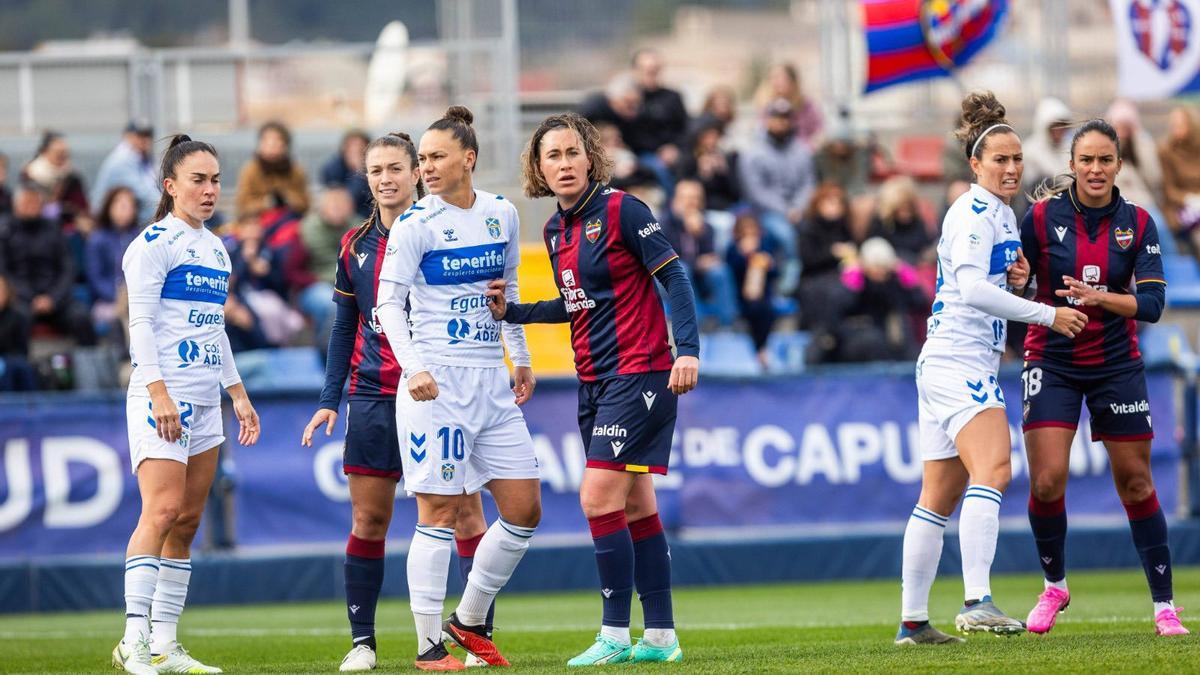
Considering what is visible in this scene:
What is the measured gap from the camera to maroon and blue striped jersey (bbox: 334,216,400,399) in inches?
310

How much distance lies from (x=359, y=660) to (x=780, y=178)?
11.5 meters

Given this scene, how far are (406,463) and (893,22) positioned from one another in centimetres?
1305

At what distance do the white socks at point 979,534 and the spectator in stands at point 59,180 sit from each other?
11.4 meters

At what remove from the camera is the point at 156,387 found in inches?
291

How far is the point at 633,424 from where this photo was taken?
24.0 ft

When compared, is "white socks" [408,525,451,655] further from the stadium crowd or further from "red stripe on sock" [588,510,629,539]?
the stadium crowd

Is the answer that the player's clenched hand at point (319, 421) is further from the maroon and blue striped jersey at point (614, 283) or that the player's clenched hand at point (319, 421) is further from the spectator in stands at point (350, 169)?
the spectator in stands at point (350, 169)

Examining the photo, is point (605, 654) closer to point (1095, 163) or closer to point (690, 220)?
point (1095, 163)

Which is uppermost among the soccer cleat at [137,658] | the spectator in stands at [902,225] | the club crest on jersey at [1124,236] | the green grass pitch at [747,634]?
the spectator in stands at [902,225]

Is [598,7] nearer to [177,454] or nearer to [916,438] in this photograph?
[916,438]

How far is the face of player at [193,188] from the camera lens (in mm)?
7723

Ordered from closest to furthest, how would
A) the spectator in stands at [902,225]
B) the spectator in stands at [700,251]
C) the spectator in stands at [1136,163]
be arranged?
1. the spectator in stands at [700,251]
2. the spectator in stands at [902,225]
3. the spectator in stands at [1136,163]

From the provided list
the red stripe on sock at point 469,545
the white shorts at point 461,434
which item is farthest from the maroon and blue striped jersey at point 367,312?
the red stripe on sock at point 469,545

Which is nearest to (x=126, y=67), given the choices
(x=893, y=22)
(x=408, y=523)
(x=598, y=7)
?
(x=598, y=7)
